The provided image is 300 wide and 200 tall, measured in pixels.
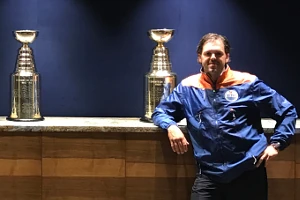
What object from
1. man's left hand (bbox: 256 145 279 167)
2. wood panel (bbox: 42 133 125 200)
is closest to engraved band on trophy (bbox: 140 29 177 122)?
wood panel (bbox: 42 133 125 200)

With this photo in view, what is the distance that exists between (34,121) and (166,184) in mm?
767

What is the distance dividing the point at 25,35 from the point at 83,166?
2.52 feet

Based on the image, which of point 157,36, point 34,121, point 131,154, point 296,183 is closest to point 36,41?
point 34,121

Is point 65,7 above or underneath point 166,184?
above

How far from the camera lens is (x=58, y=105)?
10.7 feet

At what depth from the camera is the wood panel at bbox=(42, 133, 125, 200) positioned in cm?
283

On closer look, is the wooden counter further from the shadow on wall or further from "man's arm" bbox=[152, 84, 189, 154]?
the shadow on wall

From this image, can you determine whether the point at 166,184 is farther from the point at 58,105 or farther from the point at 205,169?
the point at 58,105

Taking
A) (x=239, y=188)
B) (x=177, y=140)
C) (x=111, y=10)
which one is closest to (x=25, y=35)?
(x=111, y=10)

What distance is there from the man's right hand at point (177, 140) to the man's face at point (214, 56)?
0.31m

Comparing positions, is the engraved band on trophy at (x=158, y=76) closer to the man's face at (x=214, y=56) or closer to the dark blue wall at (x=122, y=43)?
the dark blue wall at (x=122, y=43)

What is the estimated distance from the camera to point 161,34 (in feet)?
9.91

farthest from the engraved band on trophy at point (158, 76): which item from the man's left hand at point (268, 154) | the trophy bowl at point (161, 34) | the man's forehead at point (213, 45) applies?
the man's left hand at point (268, 154)

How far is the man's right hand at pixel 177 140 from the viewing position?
102 inches
